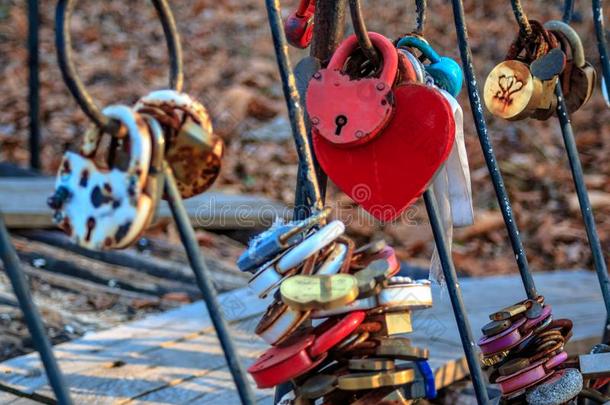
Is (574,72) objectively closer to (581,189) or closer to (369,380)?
(581,189)

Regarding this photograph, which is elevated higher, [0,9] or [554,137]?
[0,9]

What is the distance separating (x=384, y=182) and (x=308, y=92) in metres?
0.15

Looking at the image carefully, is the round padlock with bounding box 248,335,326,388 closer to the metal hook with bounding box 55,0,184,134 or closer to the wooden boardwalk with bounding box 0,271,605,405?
the metal hook with bounding box 55,0,184,134

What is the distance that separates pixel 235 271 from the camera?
363 cm

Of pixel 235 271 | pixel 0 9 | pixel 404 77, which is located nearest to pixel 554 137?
pixel 235 271

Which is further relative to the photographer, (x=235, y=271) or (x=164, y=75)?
(x=164, y=75)

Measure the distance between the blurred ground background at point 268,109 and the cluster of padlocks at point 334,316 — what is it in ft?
10.3

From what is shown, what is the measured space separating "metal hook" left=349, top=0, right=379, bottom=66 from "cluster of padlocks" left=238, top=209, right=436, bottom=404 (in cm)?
25

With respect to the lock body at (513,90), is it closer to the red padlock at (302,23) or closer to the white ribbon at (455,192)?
the white ribbon at (455,192)

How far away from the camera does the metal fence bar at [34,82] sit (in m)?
4.23

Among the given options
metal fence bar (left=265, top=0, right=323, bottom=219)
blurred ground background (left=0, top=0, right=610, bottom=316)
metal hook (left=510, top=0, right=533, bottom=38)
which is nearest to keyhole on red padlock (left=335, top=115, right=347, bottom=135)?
metal fence bar (left=265, top=0, right=323, bottom=219)

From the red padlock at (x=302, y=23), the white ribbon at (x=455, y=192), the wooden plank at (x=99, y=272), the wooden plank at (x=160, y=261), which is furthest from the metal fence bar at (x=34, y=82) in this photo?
the white ribbon at (x=455, y=192)

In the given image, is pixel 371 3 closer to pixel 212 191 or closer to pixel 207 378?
pixel 212 191

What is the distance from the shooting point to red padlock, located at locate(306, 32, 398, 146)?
121 cm
